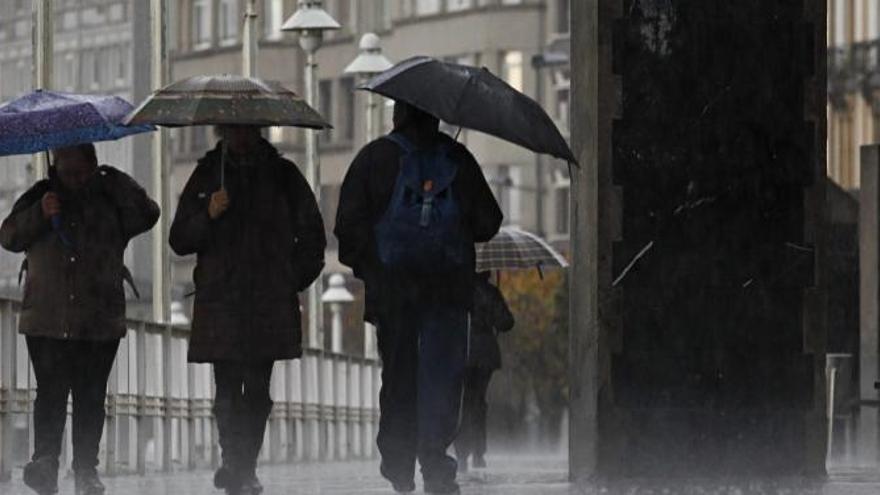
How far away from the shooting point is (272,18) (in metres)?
122

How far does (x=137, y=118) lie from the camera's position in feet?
67.3

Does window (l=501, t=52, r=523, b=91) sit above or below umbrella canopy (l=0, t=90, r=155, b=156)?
above

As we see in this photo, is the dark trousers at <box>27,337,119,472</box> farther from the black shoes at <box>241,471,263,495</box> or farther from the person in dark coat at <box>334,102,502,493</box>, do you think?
the person in dark coat at <box>334,102,502,493</box>

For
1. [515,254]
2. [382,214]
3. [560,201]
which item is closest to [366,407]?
[515,254]

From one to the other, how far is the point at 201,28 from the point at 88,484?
102781 mm

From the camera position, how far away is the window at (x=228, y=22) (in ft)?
399

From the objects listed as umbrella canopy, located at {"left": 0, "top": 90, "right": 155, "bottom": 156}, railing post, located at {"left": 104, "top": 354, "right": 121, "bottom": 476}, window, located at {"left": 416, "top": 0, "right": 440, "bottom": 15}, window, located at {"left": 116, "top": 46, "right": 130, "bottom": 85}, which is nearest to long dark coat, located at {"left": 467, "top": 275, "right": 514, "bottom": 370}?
railing post, located at {"left": 104, "top": 354, "right": 121, "bottom": 476}

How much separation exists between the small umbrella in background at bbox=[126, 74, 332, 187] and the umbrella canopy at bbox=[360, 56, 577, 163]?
1.27ft

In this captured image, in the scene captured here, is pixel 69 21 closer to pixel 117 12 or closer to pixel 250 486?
pixel 117 12

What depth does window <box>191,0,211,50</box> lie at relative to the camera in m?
123

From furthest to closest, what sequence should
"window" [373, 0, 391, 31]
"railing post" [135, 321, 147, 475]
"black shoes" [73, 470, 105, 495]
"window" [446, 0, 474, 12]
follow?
"window" [373, 0, 391, 31]
"window" [446, 0, 474, 12]
"railing post" [135, 321, 147, 475]
"black shoes" [73, 470, 105, 495]

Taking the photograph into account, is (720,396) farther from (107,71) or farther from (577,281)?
(107,71)

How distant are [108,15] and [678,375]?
13199 millimetres

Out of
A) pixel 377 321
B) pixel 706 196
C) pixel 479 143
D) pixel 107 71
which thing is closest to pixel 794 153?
pixel 706 196
